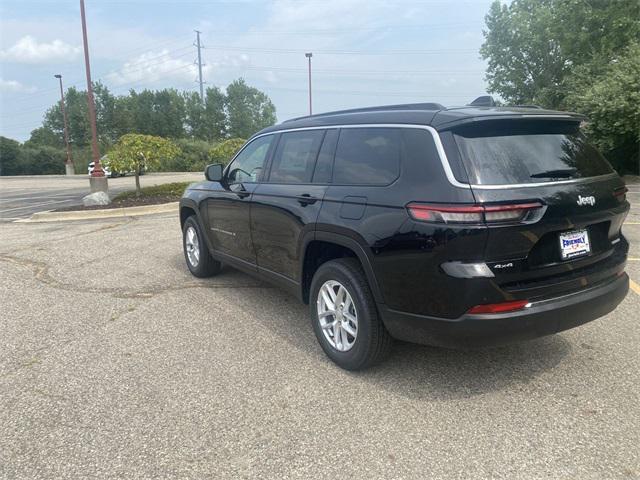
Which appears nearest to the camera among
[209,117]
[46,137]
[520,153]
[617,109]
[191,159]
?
[520,153]

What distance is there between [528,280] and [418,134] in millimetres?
1079

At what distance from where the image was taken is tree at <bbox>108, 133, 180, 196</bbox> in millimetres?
13531

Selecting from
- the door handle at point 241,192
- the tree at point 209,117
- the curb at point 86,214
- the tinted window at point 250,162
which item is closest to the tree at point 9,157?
the tree at point 209,117

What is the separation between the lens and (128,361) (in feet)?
12.4

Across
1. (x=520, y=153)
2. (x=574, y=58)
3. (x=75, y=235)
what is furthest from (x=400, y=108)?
(x=574, y=58)

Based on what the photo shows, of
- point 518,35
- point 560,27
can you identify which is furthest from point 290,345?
point 518,35

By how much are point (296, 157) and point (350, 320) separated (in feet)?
4.93

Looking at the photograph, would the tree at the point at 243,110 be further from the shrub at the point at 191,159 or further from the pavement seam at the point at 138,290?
the pavement seam at the point at 138,290

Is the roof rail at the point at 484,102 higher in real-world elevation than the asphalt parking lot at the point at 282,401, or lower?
higher

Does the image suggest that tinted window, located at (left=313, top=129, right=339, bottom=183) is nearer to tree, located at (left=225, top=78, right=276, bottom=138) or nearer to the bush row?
the bush row

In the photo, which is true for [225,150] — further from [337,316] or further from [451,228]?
[451,228]

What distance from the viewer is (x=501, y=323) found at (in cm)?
281

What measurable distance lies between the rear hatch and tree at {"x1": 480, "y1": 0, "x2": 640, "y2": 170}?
51.9ft

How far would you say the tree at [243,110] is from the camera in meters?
75.4
